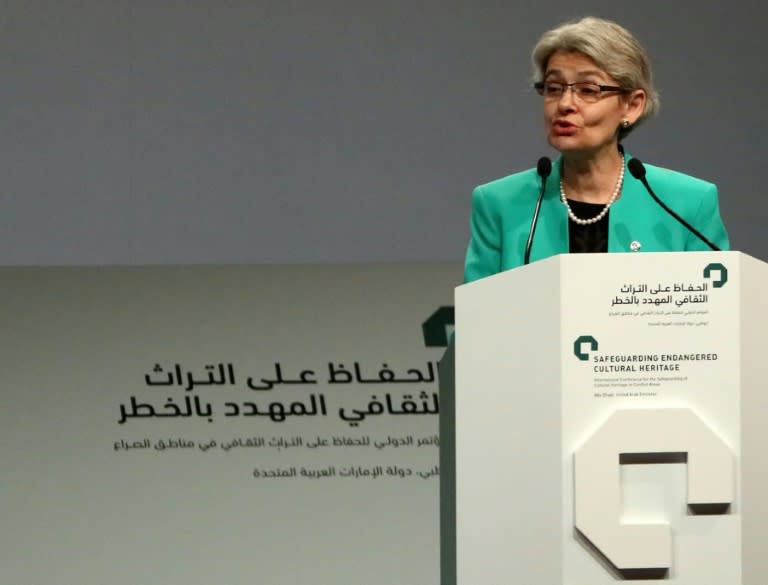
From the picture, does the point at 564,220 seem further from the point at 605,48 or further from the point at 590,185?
the point at 605,48

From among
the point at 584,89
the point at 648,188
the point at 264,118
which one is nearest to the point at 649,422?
A: the point at 648,188

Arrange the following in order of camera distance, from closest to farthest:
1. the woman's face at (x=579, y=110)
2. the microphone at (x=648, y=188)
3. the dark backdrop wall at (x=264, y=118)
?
the microphone at (x=648, y=188) < the woman's face at (x=579, y=110) < the dark backdrop wall at (x=264, y=118)

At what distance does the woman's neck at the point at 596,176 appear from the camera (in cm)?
244

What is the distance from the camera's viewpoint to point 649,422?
1930 mm

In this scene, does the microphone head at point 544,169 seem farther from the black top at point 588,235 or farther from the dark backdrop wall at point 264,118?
the dark backdrop wall at point 264,118

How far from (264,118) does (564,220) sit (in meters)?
1.95

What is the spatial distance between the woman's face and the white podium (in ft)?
1.51

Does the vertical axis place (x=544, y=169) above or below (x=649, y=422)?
above

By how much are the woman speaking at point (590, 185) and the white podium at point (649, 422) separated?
0.37m

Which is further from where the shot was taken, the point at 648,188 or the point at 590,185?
the point at 590,185

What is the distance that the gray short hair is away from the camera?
2.34 metres

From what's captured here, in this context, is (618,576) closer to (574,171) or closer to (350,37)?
(574,171)

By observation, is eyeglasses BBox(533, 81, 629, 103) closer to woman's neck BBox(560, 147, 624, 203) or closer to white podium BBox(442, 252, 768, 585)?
woman's neck BBox(560, 147, 624, 203)

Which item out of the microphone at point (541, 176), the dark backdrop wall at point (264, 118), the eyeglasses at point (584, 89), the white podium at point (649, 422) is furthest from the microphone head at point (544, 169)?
the dark backdrop wall at point (264, 118)
